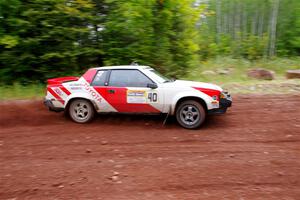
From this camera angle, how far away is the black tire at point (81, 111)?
7.45 m

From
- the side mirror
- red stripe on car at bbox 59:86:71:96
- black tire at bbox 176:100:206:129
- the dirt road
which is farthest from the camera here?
red stripe on car at bbox 59:86:71:96

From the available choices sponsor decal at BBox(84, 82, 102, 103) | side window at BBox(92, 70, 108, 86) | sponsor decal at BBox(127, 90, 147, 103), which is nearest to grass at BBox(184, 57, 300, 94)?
sponsor decal at BBox(127, 90, 147, 103)

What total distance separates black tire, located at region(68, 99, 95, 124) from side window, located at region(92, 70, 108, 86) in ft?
1.75

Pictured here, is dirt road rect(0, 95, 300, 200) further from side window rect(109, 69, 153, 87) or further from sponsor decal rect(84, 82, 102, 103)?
side window rect(109, 69, 153, 87)

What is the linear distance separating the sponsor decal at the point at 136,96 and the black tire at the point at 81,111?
42.4 inches

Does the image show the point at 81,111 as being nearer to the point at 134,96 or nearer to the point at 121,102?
the point at 121,102

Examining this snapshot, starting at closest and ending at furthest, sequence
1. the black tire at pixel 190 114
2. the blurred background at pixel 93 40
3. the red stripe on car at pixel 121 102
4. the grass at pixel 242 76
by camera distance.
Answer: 1. the black tire at pixel 190 114
2. the red stripe on car at pixel 121 102
3. the grass at pixel 242 76
4. the blurred background at pixel 93 40

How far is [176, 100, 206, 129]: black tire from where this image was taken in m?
6.80

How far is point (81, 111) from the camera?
7531 millimetres

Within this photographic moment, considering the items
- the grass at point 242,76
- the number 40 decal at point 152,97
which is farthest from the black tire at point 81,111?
the grass at point 242,76

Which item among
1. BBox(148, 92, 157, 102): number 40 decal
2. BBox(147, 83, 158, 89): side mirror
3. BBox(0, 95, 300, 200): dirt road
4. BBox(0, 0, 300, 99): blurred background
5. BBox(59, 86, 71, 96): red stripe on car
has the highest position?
BBox(0, 0, 300, 99): blurred background

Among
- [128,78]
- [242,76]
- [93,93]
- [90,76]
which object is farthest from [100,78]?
[242,76]

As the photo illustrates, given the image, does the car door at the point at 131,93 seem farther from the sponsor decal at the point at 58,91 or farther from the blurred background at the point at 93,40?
the blurred background at the point at 93,40

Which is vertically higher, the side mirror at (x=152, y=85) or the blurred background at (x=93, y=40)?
the blurred background at (x=93, y=40)
